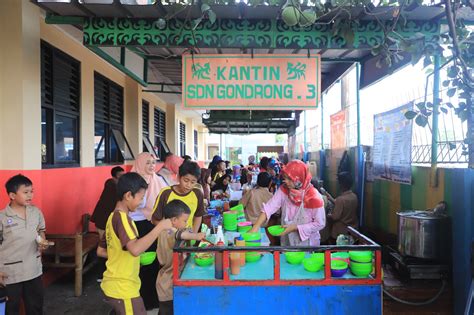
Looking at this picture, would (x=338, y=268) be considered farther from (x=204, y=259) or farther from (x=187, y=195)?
(x=187, y=195)

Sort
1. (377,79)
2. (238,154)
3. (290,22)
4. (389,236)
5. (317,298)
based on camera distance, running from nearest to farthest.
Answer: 1. (290,22)
2. (317,298)
3. (389,236)
4. (377,79)
5. (238,154)

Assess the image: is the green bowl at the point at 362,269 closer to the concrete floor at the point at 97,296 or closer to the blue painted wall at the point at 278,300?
the blue painted wall at the point at 278,300

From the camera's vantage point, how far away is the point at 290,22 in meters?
1.79

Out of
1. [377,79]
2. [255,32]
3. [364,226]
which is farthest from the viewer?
[364,226]

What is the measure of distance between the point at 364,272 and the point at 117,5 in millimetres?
2859

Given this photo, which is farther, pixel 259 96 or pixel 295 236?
pixel 259 96

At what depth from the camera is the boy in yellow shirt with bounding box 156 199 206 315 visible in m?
A: 2.20

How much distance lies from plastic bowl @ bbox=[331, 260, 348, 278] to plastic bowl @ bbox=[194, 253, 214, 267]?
0.76 m

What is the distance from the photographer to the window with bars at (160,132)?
391 inches

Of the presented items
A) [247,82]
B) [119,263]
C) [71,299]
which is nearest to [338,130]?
[247,82]

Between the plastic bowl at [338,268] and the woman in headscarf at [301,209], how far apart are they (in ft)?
1.95

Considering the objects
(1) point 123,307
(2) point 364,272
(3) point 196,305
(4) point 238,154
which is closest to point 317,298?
(2) point 364,272

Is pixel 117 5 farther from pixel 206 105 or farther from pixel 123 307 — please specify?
pixel 123 307

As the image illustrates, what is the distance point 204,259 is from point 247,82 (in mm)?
1924
